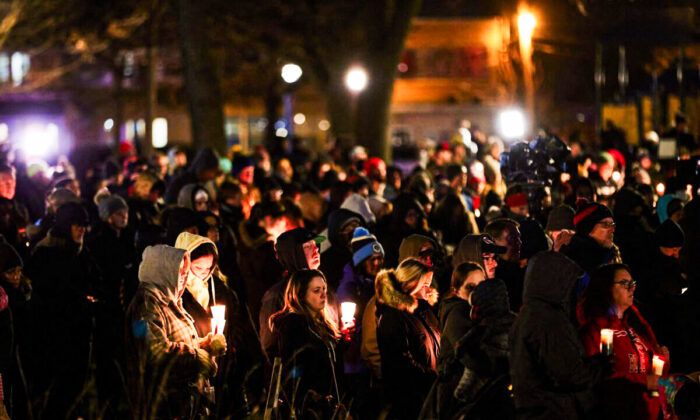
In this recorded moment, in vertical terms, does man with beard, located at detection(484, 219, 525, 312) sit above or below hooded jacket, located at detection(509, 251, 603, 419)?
above

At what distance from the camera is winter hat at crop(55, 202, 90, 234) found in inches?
404

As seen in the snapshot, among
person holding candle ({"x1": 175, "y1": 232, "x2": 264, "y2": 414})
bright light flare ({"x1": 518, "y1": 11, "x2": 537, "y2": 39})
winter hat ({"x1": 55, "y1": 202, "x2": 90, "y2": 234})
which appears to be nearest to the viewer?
person holding candle ({"x1": 175, "y1": 232, "x2": 264, "y2": 414})

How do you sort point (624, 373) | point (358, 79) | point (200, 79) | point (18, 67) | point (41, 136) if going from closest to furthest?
1. point (624, 373)
2. point (200, 79)
3. point (358, 79)
4. point (41, 136)
5. point (18, 67)

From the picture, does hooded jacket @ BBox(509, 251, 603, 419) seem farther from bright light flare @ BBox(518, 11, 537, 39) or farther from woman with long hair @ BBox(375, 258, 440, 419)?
bright light flare @ BBox(518, 11, 537, 39)

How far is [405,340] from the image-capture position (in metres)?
7.30

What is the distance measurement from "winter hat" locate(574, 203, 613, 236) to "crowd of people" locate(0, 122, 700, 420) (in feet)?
0.06

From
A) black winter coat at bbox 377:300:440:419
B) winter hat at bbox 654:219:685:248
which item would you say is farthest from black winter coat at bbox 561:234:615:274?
black winter coat at bbox 377:300:440:419

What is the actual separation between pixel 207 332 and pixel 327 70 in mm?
29019

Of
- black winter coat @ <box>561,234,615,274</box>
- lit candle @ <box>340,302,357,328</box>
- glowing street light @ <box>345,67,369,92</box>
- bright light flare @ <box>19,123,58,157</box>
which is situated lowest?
lit candle @ <box>340,302,357,328</box>

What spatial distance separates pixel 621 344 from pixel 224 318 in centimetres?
251

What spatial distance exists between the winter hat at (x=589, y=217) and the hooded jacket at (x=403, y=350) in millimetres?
2023

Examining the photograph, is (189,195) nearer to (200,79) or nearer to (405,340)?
(405,340)

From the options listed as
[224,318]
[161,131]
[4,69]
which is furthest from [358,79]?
[161,131]

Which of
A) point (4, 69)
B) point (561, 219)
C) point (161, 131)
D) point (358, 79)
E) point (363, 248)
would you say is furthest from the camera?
point (161, 131)
